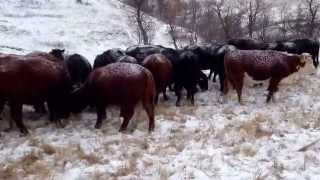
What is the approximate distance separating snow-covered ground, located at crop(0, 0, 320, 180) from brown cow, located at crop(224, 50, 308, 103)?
2.20 ft

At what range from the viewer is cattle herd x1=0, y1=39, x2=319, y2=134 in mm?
11133

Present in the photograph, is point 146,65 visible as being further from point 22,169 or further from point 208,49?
point 22,169

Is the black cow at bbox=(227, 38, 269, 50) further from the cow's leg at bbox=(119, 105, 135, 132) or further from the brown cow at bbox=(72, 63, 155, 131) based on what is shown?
the cow's leg at bbox=(119, 105, 135, 132)

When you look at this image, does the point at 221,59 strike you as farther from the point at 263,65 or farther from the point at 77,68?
the point at 77,68

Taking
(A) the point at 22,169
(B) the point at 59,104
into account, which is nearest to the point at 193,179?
(A) the point at 22,169

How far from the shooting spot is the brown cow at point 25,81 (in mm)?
11156

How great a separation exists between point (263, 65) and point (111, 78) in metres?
4.84

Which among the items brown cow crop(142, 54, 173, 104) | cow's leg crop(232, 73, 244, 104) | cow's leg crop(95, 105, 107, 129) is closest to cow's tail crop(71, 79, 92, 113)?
cow's leg crop(95, 105, 107, 129)

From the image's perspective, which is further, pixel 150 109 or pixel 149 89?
pixel 150 109

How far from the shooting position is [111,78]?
1112 centimetres

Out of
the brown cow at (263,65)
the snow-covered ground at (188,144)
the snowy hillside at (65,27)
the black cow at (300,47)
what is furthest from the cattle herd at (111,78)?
the snowy hillside at (65,27)

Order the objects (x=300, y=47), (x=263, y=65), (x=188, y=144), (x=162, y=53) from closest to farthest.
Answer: (x=188, y=144)
(x=263, y=65)
(x=162, y=53)
(x=300, y=47)

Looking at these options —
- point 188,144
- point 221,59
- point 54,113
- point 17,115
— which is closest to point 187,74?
point 221,59

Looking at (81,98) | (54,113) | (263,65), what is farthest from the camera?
(263,65)
